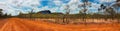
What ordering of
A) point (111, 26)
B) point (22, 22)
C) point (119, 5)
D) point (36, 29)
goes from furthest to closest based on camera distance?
point (119, 5)
point (22, 22)
point (111, 26)
point (36, 29)

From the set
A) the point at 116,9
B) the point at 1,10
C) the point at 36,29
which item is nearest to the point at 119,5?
the point at 116,9

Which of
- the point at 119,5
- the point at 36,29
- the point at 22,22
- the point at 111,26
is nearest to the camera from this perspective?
the point at 36,29

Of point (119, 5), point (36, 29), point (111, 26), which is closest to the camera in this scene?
point (36, 29)

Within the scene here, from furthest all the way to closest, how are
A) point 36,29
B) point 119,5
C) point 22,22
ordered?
1. point 119,5
2. point 22,22
3. point 36,29

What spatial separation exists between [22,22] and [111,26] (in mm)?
3496

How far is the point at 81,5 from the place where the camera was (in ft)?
36.7

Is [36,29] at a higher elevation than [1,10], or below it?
below

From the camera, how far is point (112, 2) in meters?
11.4

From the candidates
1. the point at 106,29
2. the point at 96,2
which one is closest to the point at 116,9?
the point at 96,2

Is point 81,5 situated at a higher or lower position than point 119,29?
higher

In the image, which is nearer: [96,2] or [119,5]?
[96,2]

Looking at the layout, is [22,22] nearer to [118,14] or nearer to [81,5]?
[81,5]

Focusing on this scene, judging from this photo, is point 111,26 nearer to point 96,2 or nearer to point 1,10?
point 96,2

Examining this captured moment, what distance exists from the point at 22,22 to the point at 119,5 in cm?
415
